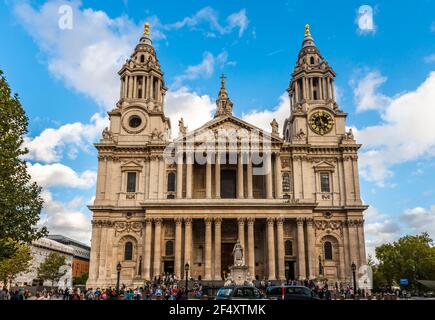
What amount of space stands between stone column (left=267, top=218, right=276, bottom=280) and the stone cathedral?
0.11 meters

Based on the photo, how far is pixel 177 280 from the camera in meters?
44.1

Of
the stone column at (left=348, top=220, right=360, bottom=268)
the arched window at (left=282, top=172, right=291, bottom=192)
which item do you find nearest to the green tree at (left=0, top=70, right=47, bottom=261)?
the arched window at (left=282, top=172, right=291, bottom=192)

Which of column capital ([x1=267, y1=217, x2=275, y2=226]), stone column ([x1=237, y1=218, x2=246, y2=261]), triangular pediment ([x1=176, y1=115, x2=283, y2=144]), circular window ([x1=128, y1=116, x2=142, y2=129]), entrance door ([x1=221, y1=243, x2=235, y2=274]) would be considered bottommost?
entrance door ([x1=221, y1=243, x2=235, y2=274])

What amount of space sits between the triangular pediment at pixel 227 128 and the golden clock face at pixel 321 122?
6609 mm

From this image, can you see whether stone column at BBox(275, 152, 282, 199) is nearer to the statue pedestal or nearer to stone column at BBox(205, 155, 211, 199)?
stone column at BBox(205, 155, 211, 199)

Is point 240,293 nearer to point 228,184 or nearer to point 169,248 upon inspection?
point 169,248

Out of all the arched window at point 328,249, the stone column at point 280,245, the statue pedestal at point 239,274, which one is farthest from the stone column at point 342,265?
the statue pedestal at point 239,274

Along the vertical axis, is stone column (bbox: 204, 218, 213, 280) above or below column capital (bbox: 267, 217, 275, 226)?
below

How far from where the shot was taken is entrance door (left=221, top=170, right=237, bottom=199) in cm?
5541

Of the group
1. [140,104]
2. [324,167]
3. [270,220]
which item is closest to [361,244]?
[324,167]

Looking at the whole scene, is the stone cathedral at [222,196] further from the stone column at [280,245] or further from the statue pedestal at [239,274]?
the statue pedestal at [239,274]

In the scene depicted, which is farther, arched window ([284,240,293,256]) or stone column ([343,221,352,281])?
stone column ([343,221,352,281])

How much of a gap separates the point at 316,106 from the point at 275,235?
19588mm
